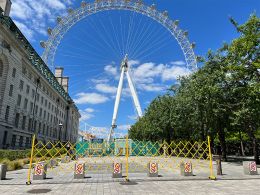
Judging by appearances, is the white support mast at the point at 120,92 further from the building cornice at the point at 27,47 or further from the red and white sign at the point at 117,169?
the red and white sign at the point at 117,169

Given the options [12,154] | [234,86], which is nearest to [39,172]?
[12,154]

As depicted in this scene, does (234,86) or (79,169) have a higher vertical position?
(234,86)

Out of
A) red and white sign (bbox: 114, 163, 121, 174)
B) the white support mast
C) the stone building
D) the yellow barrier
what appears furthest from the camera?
the white support mast

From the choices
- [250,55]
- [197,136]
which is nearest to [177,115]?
[197,136]

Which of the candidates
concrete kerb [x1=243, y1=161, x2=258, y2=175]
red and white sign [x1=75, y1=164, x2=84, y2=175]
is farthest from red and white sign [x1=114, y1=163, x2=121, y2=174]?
concrete kerb [x1=243, y1=161, x2=258, y2=175]

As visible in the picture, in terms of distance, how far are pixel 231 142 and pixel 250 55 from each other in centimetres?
5181

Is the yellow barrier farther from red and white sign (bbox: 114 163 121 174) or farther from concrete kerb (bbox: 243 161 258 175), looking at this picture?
concrete kerb (bbox: 243 161 258 175)

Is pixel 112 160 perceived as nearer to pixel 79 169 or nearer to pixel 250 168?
pixel 79 169

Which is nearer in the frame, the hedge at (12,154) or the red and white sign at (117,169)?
the red and white sign at (117,169)

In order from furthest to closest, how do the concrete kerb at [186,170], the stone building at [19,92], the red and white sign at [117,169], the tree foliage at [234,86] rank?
the stone building at [19,92]
the tree foliage at [234,86]
the concrete kerb at [186,170]
the red and white sign at [117,169]

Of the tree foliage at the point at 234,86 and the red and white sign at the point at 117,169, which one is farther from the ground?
the tree foliage at the point at 234,86

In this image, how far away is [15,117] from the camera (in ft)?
179

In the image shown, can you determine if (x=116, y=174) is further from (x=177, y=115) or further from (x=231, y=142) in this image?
(x=231, y=142)

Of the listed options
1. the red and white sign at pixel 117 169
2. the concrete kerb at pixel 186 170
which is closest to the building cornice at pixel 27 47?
the red and white sign at pixel 117 169
